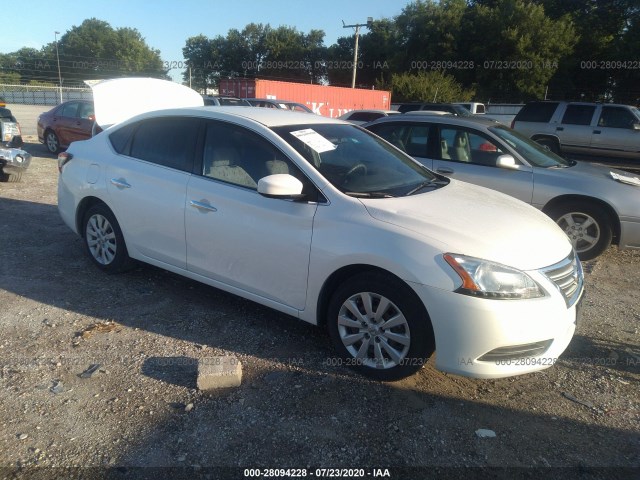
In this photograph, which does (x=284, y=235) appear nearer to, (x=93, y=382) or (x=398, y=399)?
(x=398, y=399)

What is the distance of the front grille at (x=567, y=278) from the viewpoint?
3034 mm

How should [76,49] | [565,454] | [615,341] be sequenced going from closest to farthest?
[565,454] → [615,341] → [76,49]

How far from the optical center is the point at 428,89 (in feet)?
117

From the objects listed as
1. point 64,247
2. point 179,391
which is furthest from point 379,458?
point 64,247

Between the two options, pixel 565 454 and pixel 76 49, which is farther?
pixel 76 49

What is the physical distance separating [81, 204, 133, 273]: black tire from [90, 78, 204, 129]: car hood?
159 cm

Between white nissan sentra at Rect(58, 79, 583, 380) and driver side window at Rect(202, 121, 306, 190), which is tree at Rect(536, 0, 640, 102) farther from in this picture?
driver side window at Rect(202, 121, 306, 190)

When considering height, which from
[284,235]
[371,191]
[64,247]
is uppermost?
[371,191]

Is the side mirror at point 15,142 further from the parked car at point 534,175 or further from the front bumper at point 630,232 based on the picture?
the front bumper at point 630,232

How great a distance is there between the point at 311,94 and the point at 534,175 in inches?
956

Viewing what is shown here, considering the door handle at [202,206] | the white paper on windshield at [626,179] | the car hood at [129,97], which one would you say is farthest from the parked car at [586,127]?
the door handle at [202,206]

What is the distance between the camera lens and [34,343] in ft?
11.8

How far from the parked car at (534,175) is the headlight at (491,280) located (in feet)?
10.8

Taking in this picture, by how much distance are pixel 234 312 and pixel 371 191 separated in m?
1.54
